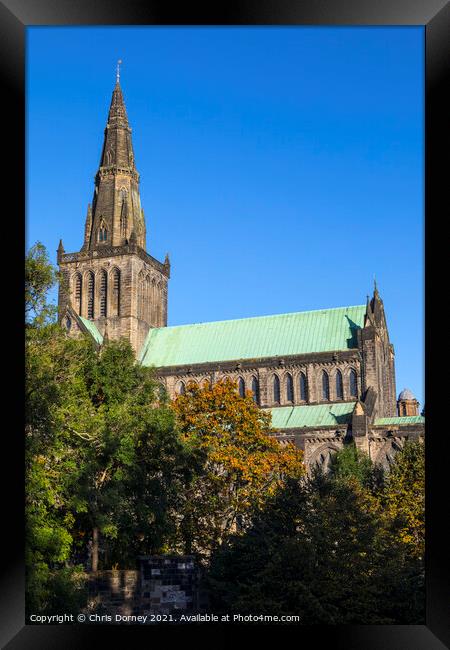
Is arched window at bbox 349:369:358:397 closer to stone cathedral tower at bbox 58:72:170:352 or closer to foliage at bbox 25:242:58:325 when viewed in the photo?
stone cathedral tower at bbox 58:72:170:352

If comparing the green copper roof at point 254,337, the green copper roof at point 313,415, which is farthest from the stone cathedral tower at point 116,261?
the green copper roof at point 313,415

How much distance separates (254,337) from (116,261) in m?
14.4

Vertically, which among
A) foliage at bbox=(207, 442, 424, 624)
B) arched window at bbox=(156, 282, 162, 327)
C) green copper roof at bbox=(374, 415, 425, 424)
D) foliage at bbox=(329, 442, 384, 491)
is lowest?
foliage at bbox=(329, 442, 384, 491)

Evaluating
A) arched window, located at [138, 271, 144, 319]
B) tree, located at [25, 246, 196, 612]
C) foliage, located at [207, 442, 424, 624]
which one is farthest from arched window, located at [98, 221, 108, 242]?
Answer: foliage, located at [207, 442, 424, 624]

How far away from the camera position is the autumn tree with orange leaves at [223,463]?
3362 cm

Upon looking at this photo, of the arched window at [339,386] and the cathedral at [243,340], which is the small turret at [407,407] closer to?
the cathedral at [243,340]

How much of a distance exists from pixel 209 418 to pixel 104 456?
10.4 metres

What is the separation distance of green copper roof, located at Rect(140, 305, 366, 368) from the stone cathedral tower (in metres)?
2.46

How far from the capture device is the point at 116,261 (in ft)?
263

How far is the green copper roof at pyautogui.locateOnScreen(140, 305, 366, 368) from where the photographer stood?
73.7 metres

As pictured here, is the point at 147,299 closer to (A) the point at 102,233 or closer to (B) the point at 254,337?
(A) the point at 102,233

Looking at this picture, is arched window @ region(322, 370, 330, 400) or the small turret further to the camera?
the small turret
